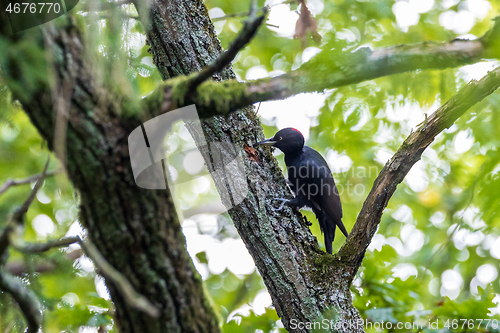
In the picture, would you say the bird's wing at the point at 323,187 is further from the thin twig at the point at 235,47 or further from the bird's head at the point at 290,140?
the thin twig at the point at 235,47

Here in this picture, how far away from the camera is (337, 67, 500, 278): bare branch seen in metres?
2.22

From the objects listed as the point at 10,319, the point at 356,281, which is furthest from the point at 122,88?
the point at 356,281

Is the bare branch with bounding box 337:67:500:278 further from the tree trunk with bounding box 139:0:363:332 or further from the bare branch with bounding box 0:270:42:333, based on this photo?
the bare branch with bounding box 0:270:42:333

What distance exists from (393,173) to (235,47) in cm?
161

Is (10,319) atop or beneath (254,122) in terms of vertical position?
beneath

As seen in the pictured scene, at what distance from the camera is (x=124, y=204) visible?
129 cm

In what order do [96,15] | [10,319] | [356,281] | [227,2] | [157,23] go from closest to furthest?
[96,15], [10,319], [157,23], [356,281], [227,2]

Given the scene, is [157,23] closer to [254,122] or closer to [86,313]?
[254,122]

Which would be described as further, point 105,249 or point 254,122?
point 254,122

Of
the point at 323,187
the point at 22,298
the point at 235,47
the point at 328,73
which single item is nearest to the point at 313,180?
the point at 323,187

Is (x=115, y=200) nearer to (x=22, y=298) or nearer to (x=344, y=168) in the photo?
(x=22, y=298)

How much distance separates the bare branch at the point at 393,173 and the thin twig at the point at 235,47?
1547 millimetres

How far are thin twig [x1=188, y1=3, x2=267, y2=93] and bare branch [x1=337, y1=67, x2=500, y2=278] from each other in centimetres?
155

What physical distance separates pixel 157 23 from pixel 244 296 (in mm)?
5441
